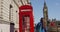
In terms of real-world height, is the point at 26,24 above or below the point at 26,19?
below

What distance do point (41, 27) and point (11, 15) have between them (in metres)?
8.72

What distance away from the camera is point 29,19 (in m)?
8.09

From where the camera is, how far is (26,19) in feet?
26.2

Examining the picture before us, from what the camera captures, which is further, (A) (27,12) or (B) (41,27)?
(B) (41,27)

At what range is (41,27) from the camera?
29.8 feet

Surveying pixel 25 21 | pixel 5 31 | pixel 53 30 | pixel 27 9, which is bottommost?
pixel 53 30

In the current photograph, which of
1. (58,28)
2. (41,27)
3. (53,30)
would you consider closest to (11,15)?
(41,27)

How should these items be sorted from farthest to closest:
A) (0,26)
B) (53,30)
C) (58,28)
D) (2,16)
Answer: (58,28) → (53,30) → (2,16) → (0,26)

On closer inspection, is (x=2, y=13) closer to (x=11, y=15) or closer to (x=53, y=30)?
(x=11, y=15)

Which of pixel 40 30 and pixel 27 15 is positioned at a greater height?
pixel 27 15

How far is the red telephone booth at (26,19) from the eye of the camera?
26.1 feet

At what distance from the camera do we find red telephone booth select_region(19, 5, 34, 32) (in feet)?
26.1

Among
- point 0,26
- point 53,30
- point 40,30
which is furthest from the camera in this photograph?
point 53,30

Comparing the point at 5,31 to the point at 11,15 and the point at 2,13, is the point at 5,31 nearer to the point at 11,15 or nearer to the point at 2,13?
the point at 2,13
